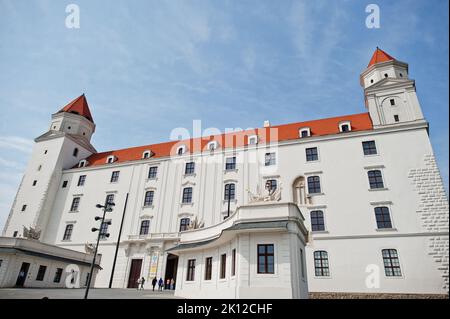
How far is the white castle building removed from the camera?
15.4 m

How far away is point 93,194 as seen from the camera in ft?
117

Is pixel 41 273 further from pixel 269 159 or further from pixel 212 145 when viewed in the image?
pixel 269 159

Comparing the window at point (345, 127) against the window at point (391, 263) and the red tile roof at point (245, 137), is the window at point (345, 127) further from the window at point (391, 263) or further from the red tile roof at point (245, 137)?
the window at point (391, 263)

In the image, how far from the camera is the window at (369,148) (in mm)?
26752

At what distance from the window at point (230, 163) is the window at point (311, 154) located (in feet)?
25.9

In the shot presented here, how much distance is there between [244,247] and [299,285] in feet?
10.4

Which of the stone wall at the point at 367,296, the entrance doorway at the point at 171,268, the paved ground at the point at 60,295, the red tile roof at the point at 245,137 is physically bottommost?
the paved ground at the point at 60,295

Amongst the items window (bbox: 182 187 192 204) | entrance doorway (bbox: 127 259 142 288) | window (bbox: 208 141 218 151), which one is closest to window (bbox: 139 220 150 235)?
entrance doorway (bbox: 127 259 142 288)

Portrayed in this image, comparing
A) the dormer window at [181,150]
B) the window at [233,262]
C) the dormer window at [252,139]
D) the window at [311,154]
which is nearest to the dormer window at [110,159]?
the dormer window at [181,150]

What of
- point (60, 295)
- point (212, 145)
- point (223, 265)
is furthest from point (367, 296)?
point (212, 145)

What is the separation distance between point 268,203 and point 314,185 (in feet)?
44.0

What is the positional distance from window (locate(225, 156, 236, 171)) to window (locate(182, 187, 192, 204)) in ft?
16.4

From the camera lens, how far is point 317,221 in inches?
1003
